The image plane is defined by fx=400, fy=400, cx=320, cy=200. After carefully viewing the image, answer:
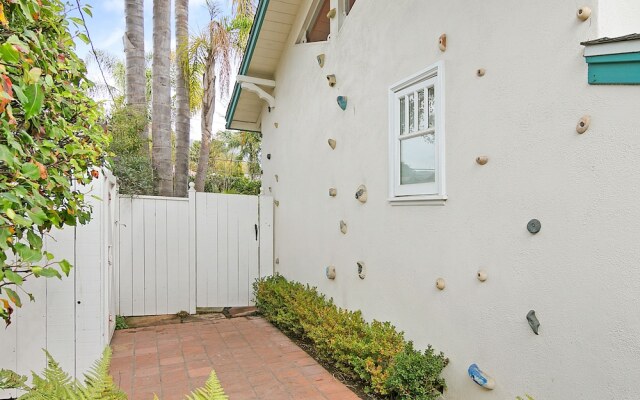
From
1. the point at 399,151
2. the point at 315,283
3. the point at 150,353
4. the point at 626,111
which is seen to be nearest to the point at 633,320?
the point at 626,111

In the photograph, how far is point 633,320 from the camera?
5.96 ft

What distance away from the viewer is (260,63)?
22.3 ft

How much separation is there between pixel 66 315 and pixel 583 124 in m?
3.72

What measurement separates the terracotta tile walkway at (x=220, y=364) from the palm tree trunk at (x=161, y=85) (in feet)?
12.3

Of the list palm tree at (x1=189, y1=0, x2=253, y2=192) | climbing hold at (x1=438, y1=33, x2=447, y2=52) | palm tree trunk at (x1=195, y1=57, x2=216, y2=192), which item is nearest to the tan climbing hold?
climbing hold at (x1=438, y1=33, x2=447, y2=52)

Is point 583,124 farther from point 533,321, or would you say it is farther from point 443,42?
point 443,42

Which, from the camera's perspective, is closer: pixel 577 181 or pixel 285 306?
pixel 577 181

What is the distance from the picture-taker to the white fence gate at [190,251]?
5.52m

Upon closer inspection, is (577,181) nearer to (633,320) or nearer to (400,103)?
(633,320)

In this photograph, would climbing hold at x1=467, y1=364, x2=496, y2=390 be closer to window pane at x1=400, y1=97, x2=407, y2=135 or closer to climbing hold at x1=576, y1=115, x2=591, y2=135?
climbing hold at x1=576, y1=115, x2=591, y2=135

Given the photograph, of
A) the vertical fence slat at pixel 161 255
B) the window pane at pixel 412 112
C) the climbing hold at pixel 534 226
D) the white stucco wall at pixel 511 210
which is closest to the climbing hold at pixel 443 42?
the white stucco wall at pixel 511 210

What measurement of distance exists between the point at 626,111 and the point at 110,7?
469 inches

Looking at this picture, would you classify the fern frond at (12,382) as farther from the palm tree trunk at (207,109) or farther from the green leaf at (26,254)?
the palm tree trunk at (207,109)

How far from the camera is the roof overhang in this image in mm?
5832
